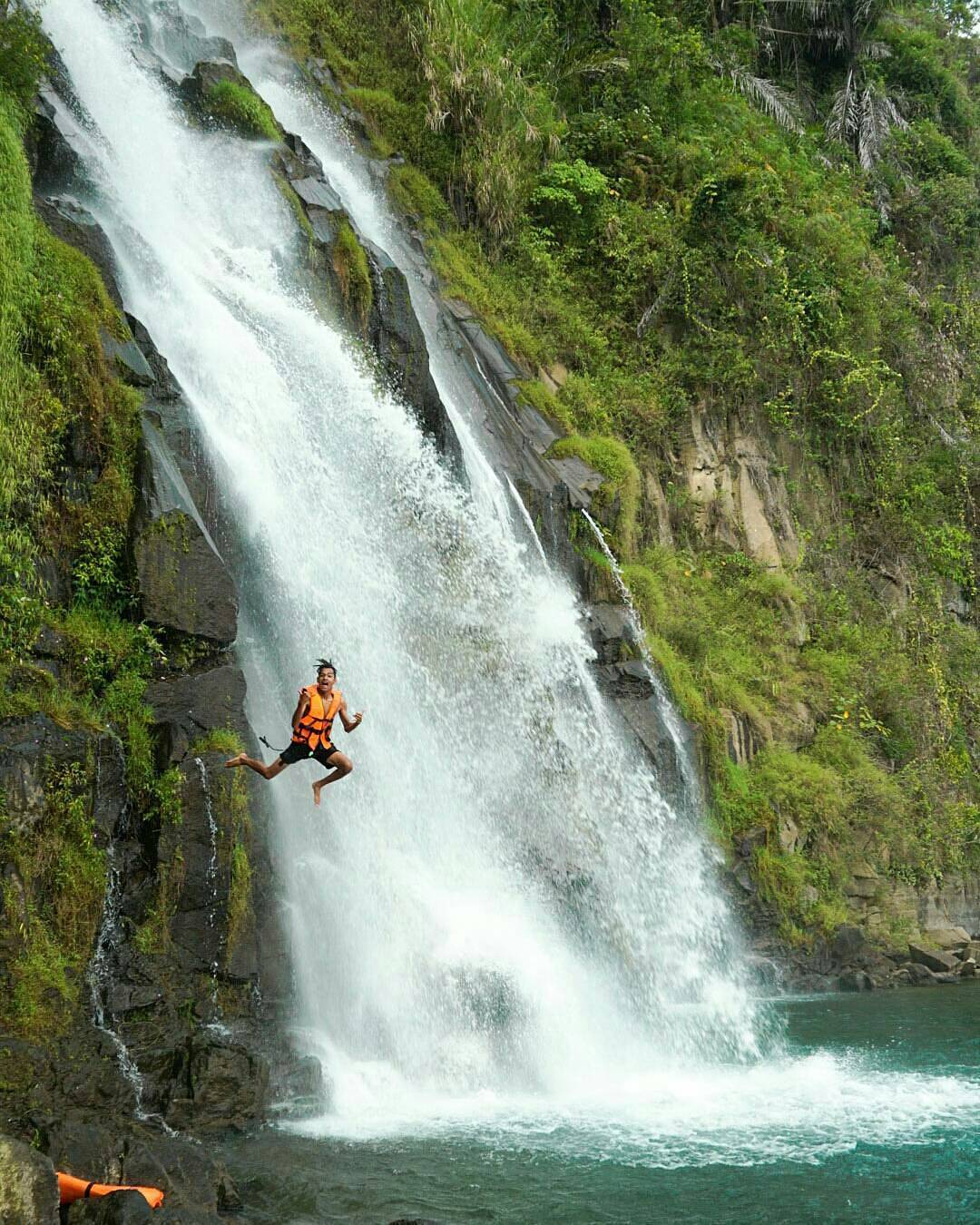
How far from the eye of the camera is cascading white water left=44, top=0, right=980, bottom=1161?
33.3 ft

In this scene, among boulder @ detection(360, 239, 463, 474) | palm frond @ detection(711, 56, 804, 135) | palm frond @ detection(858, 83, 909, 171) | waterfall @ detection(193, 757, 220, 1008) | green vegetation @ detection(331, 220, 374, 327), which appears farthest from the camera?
palm frond @ detection(858, 83, 909, 171)

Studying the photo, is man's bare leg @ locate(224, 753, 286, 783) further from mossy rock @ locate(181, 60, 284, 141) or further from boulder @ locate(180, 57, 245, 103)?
boulder @ locate(180, 57, 245, 103)

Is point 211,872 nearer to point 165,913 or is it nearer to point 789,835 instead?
point 165,913

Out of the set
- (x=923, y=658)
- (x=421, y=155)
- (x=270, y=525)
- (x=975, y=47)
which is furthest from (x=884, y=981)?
(x=975, y=47)

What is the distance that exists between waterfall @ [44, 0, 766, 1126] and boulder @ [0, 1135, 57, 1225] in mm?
3813

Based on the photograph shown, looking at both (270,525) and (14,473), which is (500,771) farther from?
(14,473)

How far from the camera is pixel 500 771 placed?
42.5ft

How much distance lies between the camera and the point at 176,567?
962cm

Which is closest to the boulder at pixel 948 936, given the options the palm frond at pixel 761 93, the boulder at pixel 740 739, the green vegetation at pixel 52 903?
the boulder at pixel 740 739

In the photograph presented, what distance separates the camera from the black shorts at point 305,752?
331 inches

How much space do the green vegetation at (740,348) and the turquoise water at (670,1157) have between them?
23.0ft

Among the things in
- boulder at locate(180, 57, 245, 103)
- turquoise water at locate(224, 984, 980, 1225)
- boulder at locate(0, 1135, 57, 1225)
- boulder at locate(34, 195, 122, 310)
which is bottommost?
turquoise water at locate(224, 984, 980, 1225)

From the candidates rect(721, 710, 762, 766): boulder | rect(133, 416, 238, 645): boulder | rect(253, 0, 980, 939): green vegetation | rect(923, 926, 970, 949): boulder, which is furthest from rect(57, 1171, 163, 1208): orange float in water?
rect(923, 926, 970, 949): boulder

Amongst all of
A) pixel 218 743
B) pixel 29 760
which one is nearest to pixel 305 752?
pixel 218 743
